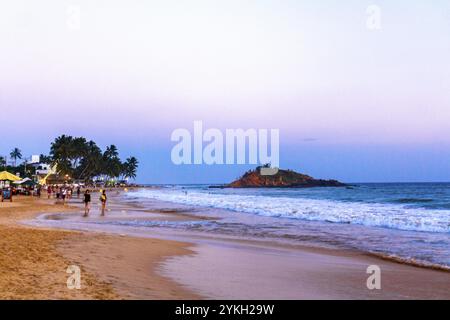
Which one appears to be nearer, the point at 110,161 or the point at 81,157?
the point at 81,157

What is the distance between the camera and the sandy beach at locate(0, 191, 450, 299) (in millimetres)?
8263

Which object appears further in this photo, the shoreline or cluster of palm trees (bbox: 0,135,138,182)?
cluster of palm trees (bbox: 0,135,138,182)

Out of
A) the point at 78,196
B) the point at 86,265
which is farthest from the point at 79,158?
the point at 86,265

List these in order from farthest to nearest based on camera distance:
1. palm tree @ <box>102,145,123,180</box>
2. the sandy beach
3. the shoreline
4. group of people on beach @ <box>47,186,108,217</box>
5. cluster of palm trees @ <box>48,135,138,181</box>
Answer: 1. palm tree @ <box>102,145,123,180</box>
2. cluster of palm trees @ <box>48,135,138,181</box>
3. group of people on beach @ <box>47,186,108,217</box>
4. the sandy beach
5. the shoreline

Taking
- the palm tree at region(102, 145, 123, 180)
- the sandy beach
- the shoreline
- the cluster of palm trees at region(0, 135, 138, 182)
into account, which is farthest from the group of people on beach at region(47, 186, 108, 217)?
the palm tree at region(102, 145, 123, 180)

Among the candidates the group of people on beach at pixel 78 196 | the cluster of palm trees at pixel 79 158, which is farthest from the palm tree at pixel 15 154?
the group of people on beach at pixel 78 196

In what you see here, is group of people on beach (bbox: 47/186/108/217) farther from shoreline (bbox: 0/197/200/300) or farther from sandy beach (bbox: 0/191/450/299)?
sandy beach (bbox: 0/191/450/299)

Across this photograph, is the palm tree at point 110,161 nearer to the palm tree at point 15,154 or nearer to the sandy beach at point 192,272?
the palm tree at point 15,154

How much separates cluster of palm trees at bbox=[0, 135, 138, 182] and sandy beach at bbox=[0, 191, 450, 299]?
9972cm

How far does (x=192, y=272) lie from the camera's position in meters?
10.8

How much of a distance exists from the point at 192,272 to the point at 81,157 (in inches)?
5851

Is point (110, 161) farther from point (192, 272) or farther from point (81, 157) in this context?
point (192, 272)
